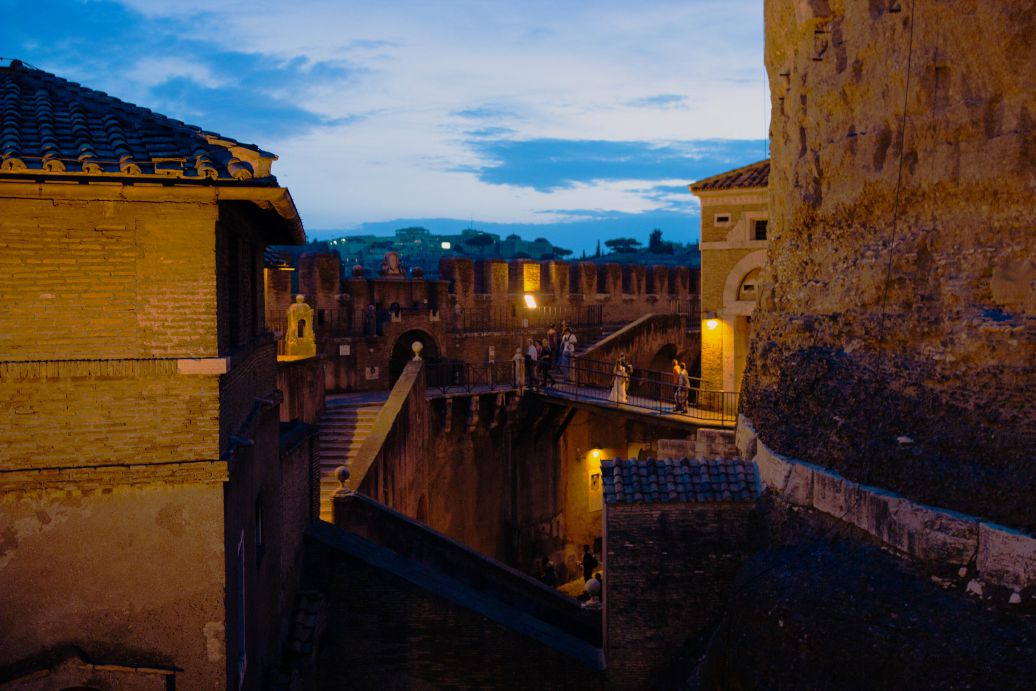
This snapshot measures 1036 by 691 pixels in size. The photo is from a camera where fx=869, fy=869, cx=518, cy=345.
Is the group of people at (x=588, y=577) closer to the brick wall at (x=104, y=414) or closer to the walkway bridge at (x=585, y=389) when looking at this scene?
the walkway bridge at (x=585, y=389)

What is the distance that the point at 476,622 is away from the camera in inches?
414

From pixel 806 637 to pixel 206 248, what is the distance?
561 centimetres

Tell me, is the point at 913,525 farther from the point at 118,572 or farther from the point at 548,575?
the point at 548,575

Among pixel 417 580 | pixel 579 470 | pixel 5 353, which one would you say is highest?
pixel 5 353

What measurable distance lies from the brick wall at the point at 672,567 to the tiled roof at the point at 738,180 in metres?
12.9

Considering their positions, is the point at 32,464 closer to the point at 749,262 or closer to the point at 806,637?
the point at 806,637

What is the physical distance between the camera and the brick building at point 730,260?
20672mm

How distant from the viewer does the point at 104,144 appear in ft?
20.6

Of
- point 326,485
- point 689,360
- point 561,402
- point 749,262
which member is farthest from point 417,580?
point 689,360

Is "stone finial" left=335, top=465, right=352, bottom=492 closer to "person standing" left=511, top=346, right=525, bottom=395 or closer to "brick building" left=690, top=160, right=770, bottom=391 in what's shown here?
"person standing" left=511, top=346, right=525, bottom=395

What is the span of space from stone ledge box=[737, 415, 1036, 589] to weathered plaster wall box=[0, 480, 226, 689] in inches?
206

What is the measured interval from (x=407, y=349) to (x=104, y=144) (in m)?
18.5

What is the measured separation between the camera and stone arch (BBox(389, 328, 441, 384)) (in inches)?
953

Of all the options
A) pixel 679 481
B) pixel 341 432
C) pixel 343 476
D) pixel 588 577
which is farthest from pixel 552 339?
pixel 679 481
